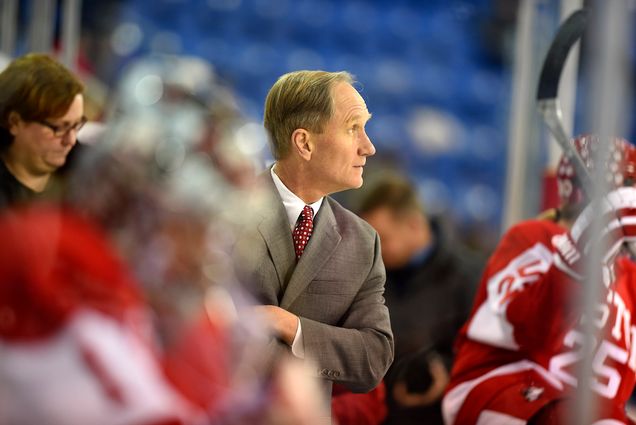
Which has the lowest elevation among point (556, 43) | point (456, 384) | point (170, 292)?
point (456, 384)

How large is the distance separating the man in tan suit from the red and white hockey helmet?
1.40 ft

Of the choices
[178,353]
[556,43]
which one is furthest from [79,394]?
[556,43]

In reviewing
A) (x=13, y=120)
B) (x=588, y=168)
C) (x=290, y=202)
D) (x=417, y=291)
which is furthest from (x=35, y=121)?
(x=588, y=168)

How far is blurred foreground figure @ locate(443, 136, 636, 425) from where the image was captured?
163 cm

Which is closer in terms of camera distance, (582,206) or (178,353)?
(178,353)

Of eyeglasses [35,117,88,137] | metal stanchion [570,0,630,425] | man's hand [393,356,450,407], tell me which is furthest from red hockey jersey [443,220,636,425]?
eyeglasses [35,117,88,137]

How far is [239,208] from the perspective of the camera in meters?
0.89

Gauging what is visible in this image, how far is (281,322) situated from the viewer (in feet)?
4.16

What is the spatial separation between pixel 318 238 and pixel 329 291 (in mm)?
71

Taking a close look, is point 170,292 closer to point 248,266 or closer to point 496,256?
point 248,266

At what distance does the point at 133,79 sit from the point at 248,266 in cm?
39

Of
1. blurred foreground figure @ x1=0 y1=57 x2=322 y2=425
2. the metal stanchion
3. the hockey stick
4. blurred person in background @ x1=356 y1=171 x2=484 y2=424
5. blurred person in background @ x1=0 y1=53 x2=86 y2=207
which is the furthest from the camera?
blurred person in background @ x1=356 y1=171 x2=484 y2=424

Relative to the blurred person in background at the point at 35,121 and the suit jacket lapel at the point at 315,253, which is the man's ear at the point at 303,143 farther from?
the blurred person in background at the point at 35,121

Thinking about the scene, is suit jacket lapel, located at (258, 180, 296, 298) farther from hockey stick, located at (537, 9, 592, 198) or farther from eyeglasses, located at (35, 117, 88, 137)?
hockey stick, located at (537, 9, 592, 198)
